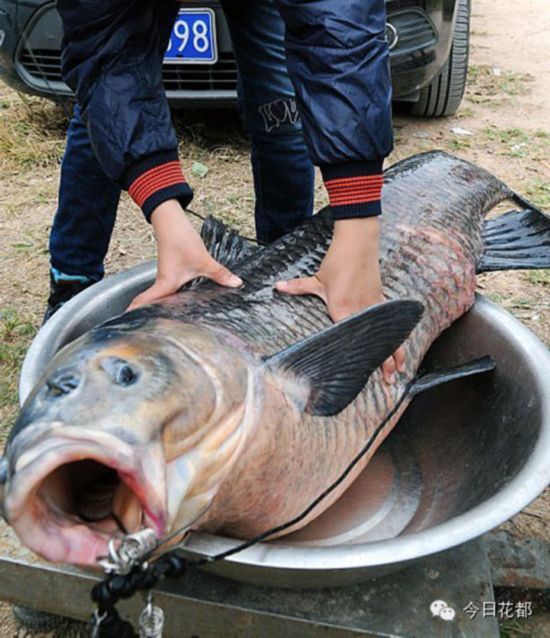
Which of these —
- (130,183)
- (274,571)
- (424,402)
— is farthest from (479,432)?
(130,183)

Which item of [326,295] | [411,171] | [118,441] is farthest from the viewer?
[411,171]

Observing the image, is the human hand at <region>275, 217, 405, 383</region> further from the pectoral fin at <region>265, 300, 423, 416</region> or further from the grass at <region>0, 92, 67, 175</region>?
the grass at <region>0, 92, 67, 175</region>

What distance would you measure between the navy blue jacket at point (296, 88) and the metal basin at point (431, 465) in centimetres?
Result: 34

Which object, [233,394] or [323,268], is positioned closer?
[233,394]

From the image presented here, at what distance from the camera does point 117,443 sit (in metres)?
0.87

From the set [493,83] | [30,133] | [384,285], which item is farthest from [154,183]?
[493,83]

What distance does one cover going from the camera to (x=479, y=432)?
1.70 meters

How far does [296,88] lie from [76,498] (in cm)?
88

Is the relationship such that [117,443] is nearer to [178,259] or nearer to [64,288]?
[178,259]

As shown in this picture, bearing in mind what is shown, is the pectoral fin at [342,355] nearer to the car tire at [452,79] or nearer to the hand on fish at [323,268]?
the hand on fish at [323,268]

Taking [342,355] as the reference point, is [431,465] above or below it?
below

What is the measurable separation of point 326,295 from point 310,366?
0.89 ft

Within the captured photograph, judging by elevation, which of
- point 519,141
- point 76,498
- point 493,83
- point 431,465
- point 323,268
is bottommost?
point 493,83

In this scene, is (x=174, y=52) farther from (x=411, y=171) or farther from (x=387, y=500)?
(x=387, y=500)
